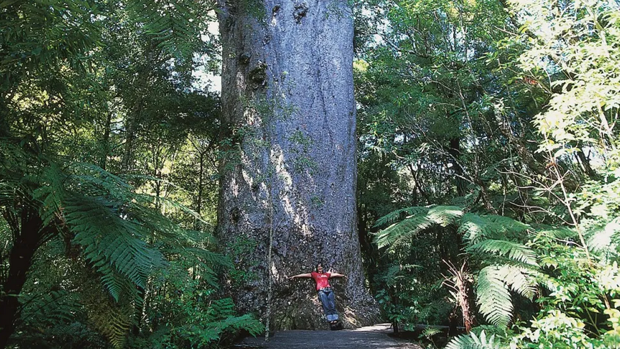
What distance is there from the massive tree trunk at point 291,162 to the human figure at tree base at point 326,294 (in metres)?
0.16

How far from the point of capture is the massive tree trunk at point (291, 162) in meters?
5.85

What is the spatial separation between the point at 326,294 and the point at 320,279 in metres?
0.24

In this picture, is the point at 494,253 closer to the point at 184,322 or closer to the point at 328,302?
the point at 328,302

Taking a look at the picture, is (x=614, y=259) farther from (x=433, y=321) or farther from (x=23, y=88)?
(x=23, y=88)

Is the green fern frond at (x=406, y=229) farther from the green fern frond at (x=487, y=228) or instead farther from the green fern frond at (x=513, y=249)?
the green fern frond at (x=513, y=249)

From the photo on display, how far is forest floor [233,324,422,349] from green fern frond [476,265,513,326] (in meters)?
1.22

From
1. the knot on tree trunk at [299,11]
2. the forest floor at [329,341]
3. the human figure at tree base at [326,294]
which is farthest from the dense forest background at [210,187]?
the knot on tree trunk at [299,11]

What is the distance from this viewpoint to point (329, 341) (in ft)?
14.8

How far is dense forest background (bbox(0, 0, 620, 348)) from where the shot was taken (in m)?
1.22

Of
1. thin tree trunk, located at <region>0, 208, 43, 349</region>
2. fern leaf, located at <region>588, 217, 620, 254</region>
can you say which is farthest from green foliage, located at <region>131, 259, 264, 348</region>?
fern leaf, located at <region>588, 217, 620, 254</region>

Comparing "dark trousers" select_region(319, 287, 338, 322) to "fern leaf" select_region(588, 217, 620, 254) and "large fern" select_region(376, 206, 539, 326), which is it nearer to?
"large fern" select_region(376, 206, 539, 326)

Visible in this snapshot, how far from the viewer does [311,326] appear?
224 inches

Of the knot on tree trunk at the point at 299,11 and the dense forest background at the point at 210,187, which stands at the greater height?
the knot on tree trunk at the point at 299,11

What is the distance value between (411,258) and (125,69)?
7968mm
